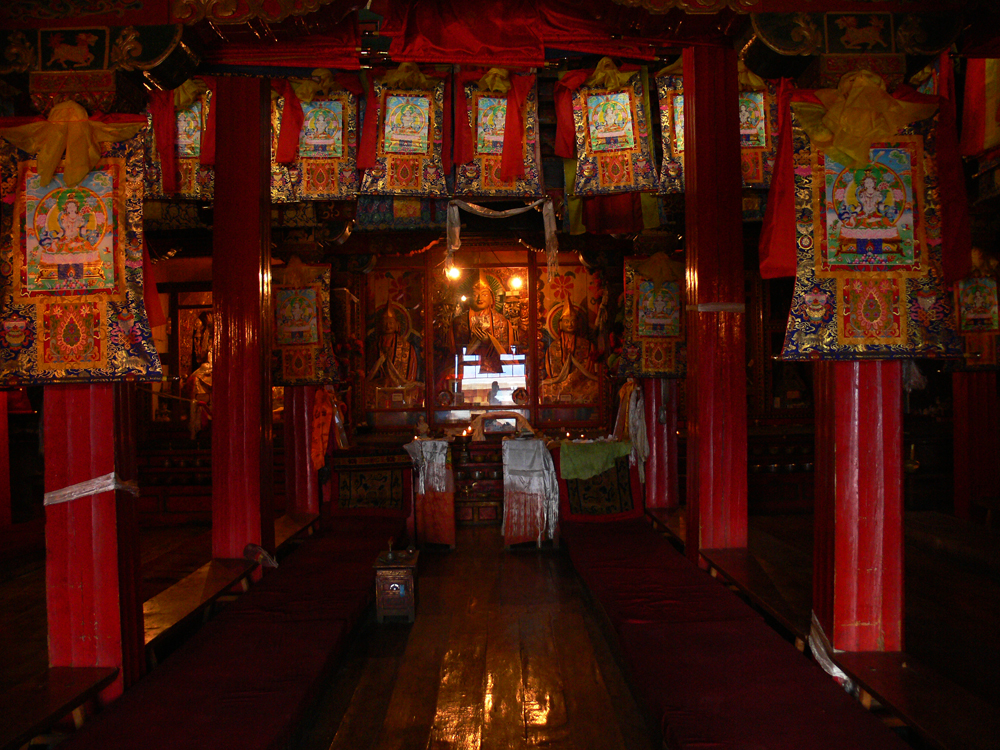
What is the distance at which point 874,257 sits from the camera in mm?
2910

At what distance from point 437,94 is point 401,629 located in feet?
13.6

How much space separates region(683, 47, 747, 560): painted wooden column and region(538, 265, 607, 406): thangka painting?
370 centimetres

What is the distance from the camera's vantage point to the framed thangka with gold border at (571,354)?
8.33 meters

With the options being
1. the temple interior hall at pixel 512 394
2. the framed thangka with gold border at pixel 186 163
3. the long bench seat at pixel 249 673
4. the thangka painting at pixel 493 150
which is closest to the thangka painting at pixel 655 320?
the temple interior hall at pixel 512 394

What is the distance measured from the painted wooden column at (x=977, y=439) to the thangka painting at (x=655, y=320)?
2903 millimetres

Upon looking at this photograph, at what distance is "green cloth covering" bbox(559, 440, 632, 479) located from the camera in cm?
633

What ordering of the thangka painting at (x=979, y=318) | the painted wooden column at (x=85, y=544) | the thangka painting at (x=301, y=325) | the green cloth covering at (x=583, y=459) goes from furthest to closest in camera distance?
the green cloth covering at (x=583, y=459) → the thangka painting at (x=301, y=325) → the thangka painting at (x=979, y=318) → the painted wooden column at (x=85, y=544)

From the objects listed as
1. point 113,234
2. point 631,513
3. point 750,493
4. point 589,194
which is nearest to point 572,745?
point 113,234

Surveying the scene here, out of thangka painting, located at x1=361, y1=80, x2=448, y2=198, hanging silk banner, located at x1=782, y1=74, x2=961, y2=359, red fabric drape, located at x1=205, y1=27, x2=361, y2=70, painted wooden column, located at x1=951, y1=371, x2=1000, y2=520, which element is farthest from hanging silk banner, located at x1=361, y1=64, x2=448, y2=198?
painted wooden column, located at x1=951, y1=371, x2=1000, y2=520

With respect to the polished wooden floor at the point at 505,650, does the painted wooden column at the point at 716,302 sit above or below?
above

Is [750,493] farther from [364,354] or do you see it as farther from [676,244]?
[364,354]

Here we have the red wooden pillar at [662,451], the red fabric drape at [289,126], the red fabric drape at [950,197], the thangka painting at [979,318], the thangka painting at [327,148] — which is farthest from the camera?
the red wooden pillar at [662,451]

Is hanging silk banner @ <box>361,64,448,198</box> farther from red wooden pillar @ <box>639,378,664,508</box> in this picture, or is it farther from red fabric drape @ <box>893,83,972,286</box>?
red fabric drape @ <box>893,83,972,286</box>

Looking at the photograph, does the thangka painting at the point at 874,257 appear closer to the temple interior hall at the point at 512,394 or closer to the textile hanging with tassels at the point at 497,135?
the temple interior hall at the point at 512,394
